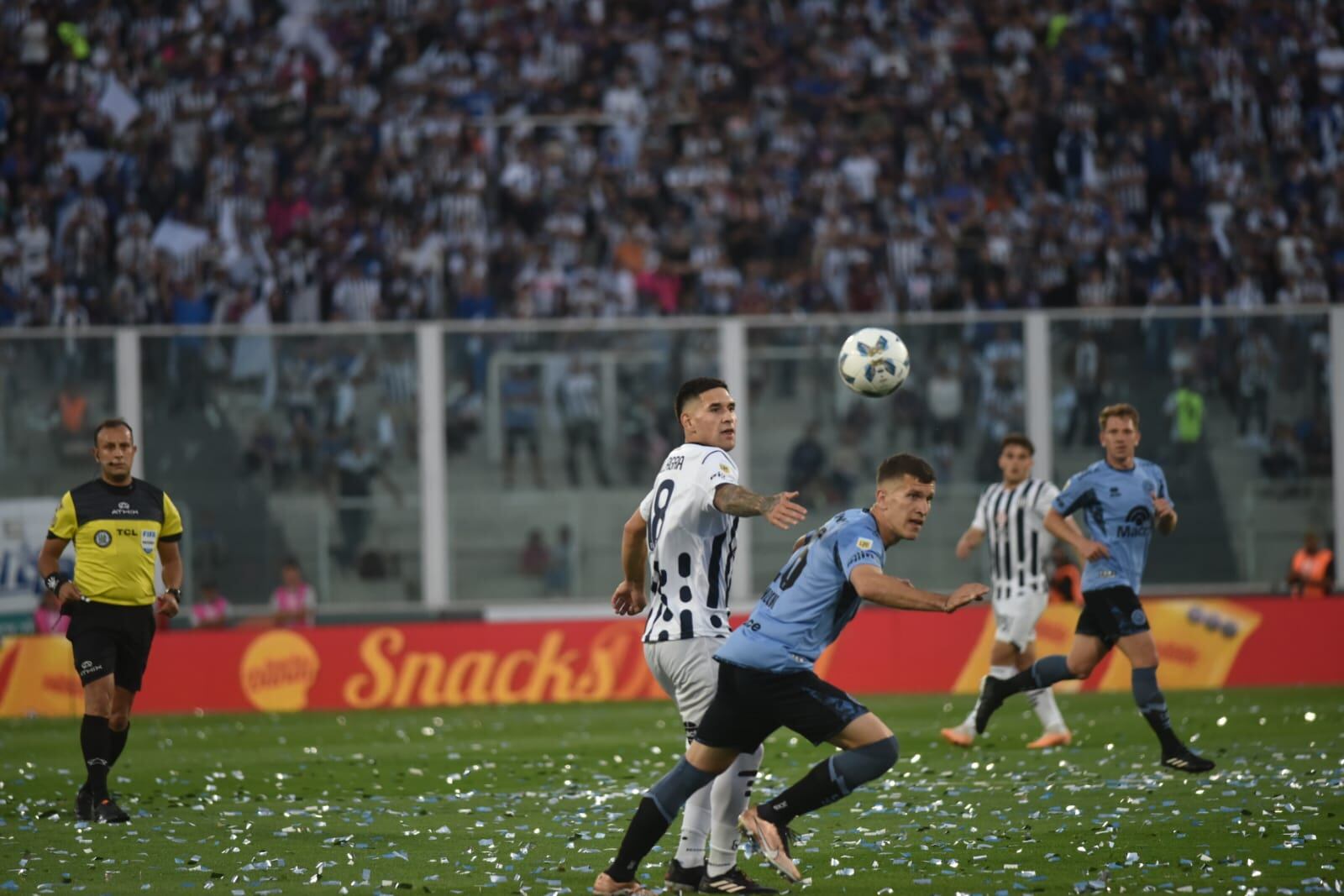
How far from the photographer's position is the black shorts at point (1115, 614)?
1175cm

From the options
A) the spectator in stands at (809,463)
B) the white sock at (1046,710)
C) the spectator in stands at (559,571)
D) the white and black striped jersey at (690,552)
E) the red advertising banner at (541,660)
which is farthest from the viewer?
the spectator in stands at (809,463)

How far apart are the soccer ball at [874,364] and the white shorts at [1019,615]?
3593mm

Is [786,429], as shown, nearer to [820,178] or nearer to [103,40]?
[820,178]

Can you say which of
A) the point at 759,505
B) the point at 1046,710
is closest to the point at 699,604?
the point at 759,505

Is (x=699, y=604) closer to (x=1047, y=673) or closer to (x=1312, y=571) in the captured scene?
(x=1047, y=673)

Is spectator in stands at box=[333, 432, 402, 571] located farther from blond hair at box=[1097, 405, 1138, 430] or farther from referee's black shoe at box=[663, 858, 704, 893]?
referee's black shoe at box=[663, 858, 704, 893]

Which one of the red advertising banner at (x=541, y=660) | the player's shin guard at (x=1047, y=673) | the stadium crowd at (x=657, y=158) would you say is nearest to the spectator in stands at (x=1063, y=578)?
the red advertising banner at (x=541, y=660)

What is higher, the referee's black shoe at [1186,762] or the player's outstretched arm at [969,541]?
the player's outstretched arm at [969,541]

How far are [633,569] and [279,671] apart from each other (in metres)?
11.7

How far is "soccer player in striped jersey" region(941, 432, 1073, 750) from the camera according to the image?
45.5 ft

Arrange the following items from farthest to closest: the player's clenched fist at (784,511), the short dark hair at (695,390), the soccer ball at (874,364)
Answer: the soccer ball at (874,364), the short dark hair at (695,390), the player's clenched fist at (784,511)

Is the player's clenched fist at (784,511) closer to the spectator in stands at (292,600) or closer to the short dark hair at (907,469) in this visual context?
the short dark hair at (907,469)

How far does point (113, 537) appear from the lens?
432 inches

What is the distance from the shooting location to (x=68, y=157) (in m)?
25.6
